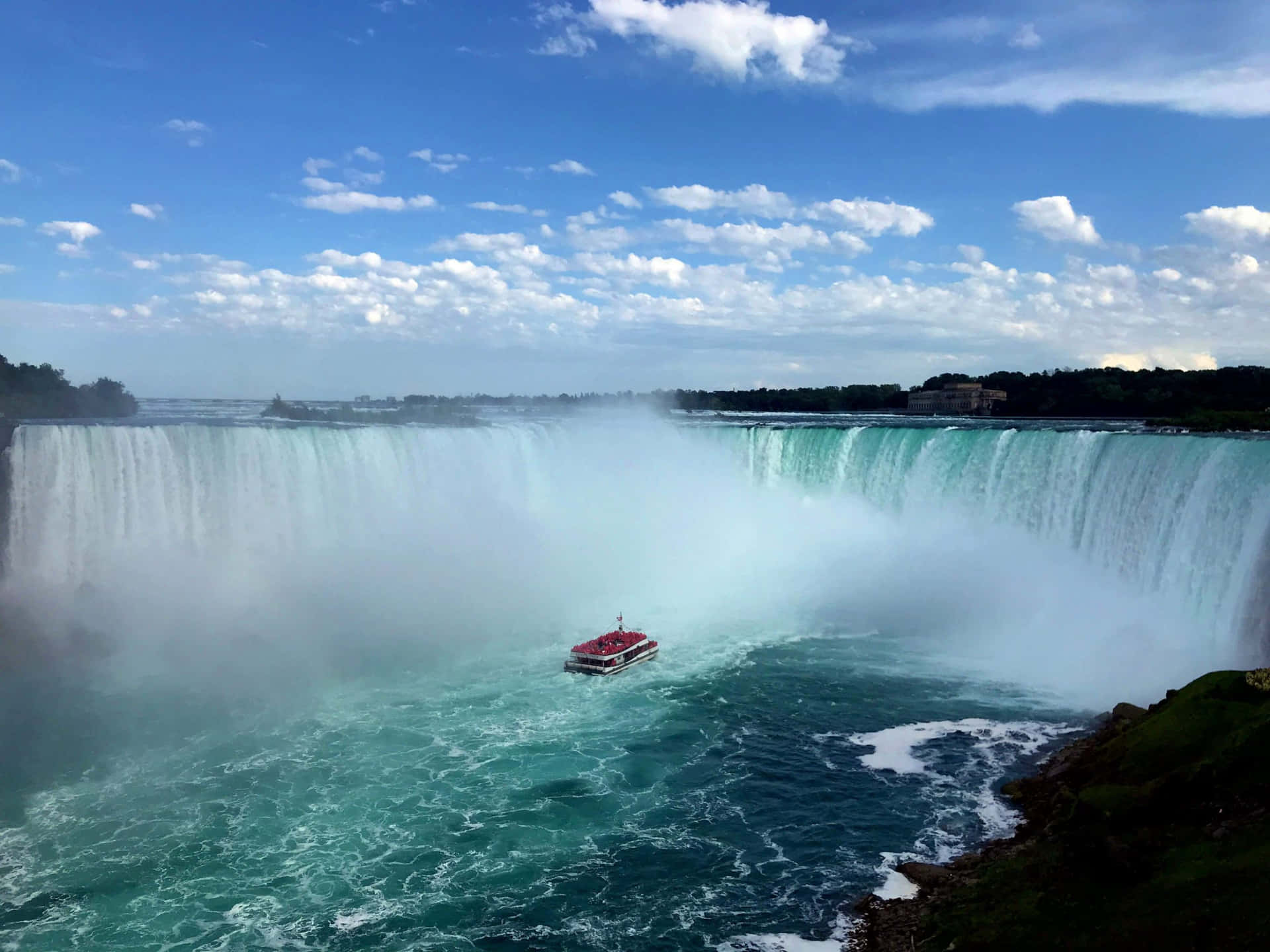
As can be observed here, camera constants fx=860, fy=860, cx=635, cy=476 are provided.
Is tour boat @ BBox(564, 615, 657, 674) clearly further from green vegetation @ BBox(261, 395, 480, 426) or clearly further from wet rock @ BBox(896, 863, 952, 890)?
green vegetation @ BBox(261, 395, 480, 426)

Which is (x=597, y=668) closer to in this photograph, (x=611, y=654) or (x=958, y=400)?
(x=611, y=654)

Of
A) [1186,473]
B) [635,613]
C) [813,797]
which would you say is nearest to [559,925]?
[813,797]

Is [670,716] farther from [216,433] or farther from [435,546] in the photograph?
[216,433]

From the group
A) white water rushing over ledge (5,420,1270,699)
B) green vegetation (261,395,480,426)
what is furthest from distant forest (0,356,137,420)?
white water rushing over ledge (5,420,1270,699)

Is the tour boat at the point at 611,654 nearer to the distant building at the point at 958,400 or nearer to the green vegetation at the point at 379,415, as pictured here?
the green vegetation at the point at 379,415

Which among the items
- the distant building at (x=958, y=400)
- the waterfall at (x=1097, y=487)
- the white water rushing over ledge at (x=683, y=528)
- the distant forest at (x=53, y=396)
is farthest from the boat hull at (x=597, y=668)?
the distant building at (x=958, y=400)
